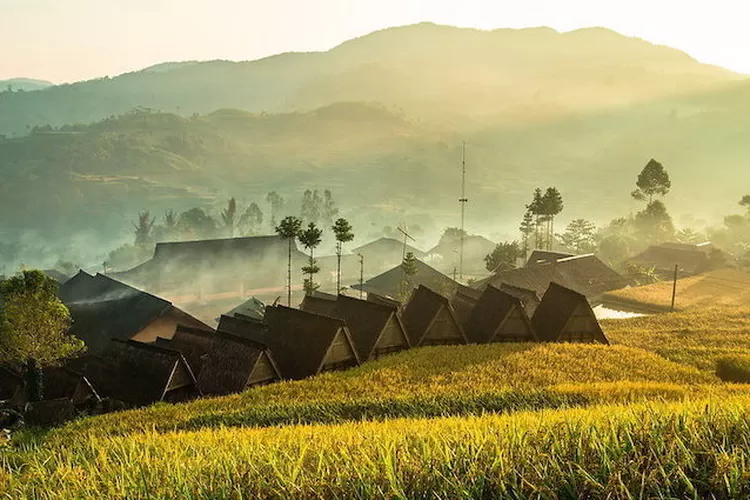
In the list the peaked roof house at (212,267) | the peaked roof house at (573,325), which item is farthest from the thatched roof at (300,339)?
the peaked roof house at (212,267)

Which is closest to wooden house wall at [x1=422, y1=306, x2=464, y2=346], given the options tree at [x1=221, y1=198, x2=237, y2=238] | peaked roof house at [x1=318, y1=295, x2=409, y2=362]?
peaked roof house at [x1=318, y1=295, x2=409, y2=362]

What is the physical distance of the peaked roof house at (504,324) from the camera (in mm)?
30172

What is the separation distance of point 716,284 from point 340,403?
66939 mm

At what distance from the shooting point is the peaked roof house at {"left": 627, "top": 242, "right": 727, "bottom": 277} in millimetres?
76938

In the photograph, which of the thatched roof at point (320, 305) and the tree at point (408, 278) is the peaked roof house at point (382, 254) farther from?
the thatched roof at point (320, 305)

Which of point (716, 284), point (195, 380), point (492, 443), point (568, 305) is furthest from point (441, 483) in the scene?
point (716, 284)

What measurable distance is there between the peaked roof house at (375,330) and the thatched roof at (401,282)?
35131 millimetres

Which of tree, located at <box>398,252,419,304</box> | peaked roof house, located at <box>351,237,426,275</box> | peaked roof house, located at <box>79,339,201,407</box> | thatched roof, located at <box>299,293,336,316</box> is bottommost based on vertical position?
peaked roof house, located at <box>351,237,426,275</box>

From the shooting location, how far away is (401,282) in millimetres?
65625

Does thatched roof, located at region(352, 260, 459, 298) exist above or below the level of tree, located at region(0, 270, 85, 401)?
below

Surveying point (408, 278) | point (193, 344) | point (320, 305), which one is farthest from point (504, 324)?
point (408, 278)

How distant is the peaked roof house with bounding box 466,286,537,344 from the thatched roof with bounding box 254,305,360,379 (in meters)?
10.2

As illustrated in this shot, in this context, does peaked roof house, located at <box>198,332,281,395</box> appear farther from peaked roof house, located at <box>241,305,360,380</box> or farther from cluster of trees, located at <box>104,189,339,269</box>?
cluster of trees, located at <box>104,189,339,269</box>

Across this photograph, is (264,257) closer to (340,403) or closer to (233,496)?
(340,403)
